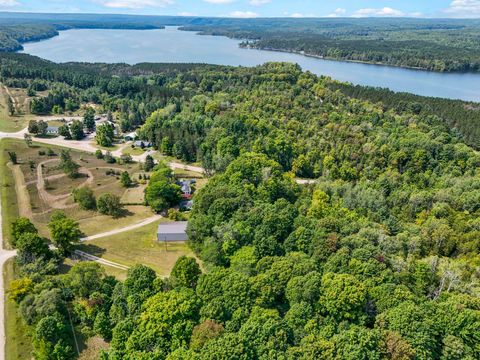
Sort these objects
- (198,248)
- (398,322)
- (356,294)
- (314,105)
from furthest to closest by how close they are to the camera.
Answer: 1. (314,105)
2. (198,248)
3. (356,294)
4. (398,322)

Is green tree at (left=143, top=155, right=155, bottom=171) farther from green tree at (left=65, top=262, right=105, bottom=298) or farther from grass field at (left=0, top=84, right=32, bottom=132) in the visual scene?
grass field at (left=0, top=84, right=32, bottom=132)

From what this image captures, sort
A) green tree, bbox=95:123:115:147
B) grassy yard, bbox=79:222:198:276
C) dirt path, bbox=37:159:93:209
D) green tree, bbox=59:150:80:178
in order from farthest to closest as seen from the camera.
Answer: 1. green tree, bbox=95:123:115:147
2. green tree, bbox=59:150:80:178
3. dirt path, bbox=37:159:93:209
4. grassy yard, bbox=79:222:198:276

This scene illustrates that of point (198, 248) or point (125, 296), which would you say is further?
point (198, 248)

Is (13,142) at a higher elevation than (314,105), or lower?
lower

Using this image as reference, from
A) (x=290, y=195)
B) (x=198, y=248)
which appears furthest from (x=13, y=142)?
(x=290, y=195)

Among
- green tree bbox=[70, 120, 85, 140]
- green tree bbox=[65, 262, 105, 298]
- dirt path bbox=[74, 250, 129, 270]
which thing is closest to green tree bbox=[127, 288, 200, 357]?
green tree bbox=[65, 262, 105, 298]

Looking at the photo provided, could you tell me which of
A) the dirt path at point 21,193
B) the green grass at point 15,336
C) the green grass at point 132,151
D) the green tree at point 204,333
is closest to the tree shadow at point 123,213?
the dirt path at point 21,193

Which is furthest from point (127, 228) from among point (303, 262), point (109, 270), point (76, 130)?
point (76, 130)

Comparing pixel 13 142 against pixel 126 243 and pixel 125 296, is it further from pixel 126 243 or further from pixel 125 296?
pixel 125 296
